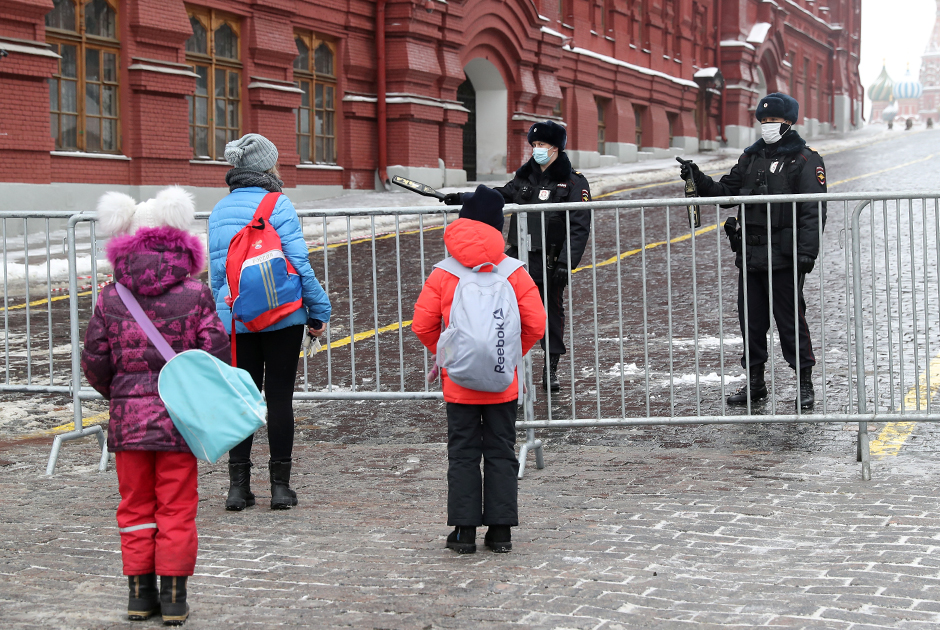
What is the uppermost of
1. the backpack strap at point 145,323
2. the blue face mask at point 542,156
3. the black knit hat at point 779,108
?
the black knit hat at point 779,108

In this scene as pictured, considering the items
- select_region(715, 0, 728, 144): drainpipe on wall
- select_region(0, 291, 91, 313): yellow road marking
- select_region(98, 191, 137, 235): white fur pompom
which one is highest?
select_region(715, 0, 728, 144): drainpipe on wall

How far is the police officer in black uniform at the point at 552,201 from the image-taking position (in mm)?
7395

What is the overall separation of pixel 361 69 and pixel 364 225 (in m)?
17.3

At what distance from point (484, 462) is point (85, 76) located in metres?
15.8

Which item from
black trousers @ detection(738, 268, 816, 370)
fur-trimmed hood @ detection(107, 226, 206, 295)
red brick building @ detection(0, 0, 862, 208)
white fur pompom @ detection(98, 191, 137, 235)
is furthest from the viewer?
red brick building @ detection(0, 0, 862, 208)

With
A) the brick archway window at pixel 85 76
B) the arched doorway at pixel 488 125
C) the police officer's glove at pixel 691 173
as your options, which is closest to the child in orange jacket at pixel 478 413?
the police officer's glove at pixel 691 173

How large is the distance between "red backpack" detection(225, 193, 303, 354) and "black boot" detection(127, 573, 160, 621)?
1586mm

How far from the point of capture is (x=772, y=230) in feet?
23.1

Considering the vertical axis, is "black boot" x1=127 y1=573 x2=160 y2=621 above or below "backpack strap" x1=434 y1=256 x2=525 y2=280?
below

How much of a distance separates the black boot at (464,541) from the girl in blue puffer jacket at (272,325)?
110 cm

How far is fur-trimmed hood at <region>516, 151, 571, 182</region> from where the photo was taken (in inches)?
306

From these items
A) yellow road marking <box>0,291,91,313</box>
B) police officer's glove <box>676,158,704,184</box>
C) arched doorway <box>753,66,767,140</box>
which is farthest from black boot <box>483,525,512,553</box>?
arched doorway <box>753,66,767,140</box>

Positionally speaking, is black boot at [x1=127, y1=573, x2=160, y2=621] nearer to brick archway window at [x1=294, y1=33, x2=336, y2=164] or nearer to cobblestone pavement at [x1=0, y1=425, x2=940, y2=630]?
cobblestone pavement at [x1=0, y1=425, x2=940, y2=630]

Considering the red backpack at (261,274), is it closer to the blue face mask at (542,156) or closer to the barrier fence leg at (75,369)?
the barrier fence leg at (75,369)
